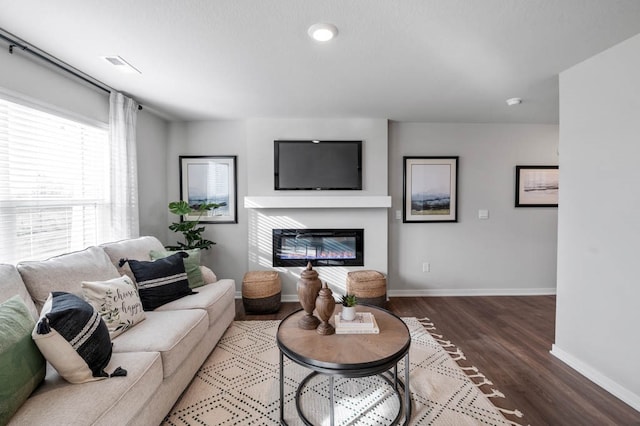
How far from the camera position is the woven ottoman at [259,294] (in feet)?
10.3

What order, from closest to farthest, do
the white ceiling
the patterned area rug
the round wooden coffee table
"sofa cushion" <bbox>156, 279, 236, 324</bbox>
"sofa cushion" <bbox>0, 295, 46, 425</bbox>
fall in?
"sofa cushion" <bbox>0, 295, 46, 425</bbox>
the round wooden coffee table
the white ceiling
the patterned area rug
"sofa cushion" <bbox>156, 279, 236, 324</bbox>

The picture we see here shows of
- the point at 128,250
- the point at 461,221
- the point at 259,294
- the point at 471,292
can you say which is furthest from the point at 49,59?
the point at 471,292

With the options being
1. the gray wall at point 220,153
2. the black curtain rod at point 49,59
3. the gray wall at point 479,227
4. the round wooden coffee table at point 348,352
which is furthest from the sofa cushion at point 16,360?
the gray wall at point 479,227

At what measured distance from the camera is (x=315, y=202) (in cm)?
355

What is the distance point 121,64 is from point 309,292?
226 centimetres

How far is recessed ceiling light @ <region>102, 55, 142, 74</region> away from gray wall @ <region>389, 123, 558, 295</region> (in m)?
2.96

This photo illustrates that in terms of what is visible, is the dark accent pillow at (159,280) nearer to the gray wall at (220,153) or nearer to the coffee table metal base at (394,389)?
the coffee table metal base at (394,389)

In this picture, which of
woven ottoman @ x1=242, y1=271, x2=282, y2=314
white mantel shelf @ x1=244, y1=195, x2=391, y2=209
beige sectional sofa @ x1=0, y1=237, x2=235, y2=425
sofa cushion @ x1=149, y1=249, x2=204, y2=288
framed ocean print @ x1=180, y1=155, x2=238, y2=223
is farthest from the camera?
framed ocean print @ x1=180, y1=155, x2=238, y2=223

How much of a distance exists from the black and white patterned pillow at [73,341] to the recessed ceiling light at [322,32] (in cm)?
197

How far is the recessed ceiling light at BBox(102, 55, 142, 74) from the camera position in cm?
209

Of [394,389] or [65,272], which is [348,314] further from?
[65,272]

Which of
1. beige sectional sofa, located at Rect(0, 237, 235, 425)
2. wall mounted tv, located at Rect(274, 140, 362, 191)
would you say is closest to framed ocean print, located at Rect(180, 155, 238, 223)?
wall mounted tv, located at Rect(274, 140, 362, 191)

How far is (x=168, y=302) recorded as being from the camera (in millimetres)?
2240

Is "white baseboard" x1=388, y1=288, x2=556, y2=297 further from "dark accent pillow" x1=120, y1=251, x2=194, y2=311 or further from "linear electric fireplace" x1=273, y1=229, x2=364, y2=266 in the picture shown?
"dark accent pillow" x1=120, y1=251, x2=194, y2=311
